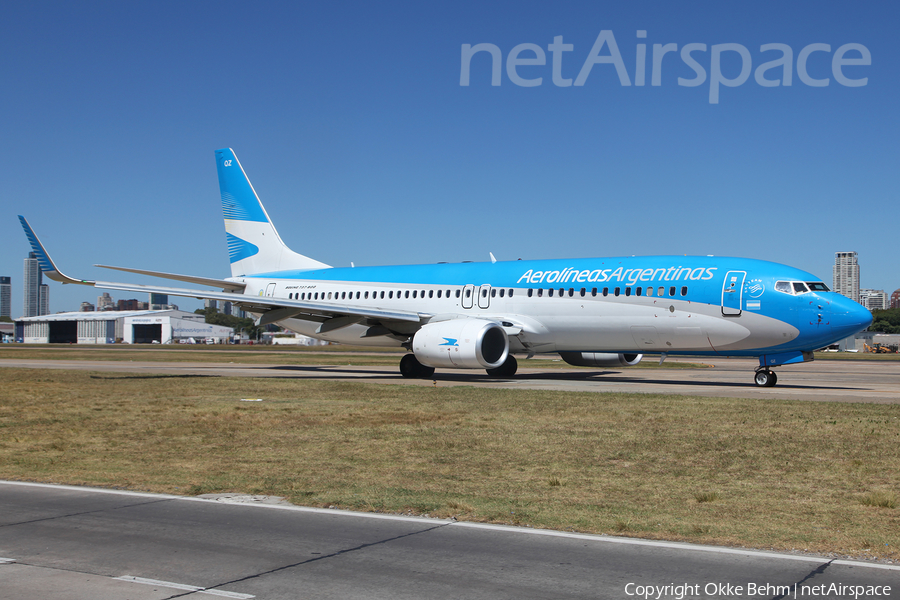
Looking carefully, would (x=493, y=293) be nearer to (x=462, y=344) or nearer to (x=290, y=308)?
(x=462, y=344)

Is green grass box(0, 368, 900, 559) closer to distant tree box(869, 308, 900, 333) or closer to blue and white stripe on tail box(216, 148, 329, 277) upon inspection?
blue and white stripe on tail box(216, 148, 329, 277)

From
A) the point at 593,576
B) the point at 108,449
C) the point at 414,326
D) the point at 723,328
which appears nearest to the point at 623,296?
the point at 723,328

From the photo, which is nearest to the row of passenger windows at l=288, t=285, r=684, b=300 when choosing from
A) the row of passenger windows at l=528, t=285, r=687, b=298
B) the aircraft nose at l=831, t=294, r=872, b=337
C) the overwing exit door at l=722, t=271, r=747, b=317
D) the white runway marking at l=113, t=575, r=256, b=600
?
the row of passenger windows at l=528, t=285, r=687, b=298

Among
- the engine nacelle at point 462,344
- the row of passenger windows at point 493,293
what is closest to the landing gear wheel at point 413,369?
the engine nacelle at point 462,344

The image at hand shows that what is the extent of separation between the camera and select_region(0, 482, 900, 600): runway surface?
5.32 m

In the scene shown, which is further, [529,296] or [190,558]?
[529,296]

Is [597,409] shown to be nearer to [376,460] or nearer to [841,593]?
[376,460]

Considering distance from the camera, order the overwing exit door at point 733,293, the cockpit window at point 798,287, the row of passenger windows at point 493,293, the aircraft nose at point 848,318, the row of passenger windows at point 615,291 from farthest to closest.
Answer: the row of passenger windows at point 493,293 → the row of passenger windows at point 615,291 → the overwing exit door at point 733,293 → the cockpit window at point 798,287 → the aircraft nose at point 848,318

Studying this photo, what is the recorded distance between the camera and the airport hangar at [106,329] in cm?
14300

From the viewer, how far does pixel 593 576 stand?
18.4ft

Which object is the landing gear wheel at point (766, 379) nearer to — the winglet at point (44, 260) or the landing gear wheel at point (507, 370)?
the landing gear wheel at point (507, 370)

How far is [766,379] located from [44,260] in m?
23.9

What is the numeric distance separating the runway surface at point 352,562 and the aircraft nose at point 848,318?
1696cm

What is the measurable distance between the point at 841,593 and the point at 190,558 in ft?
15.7
